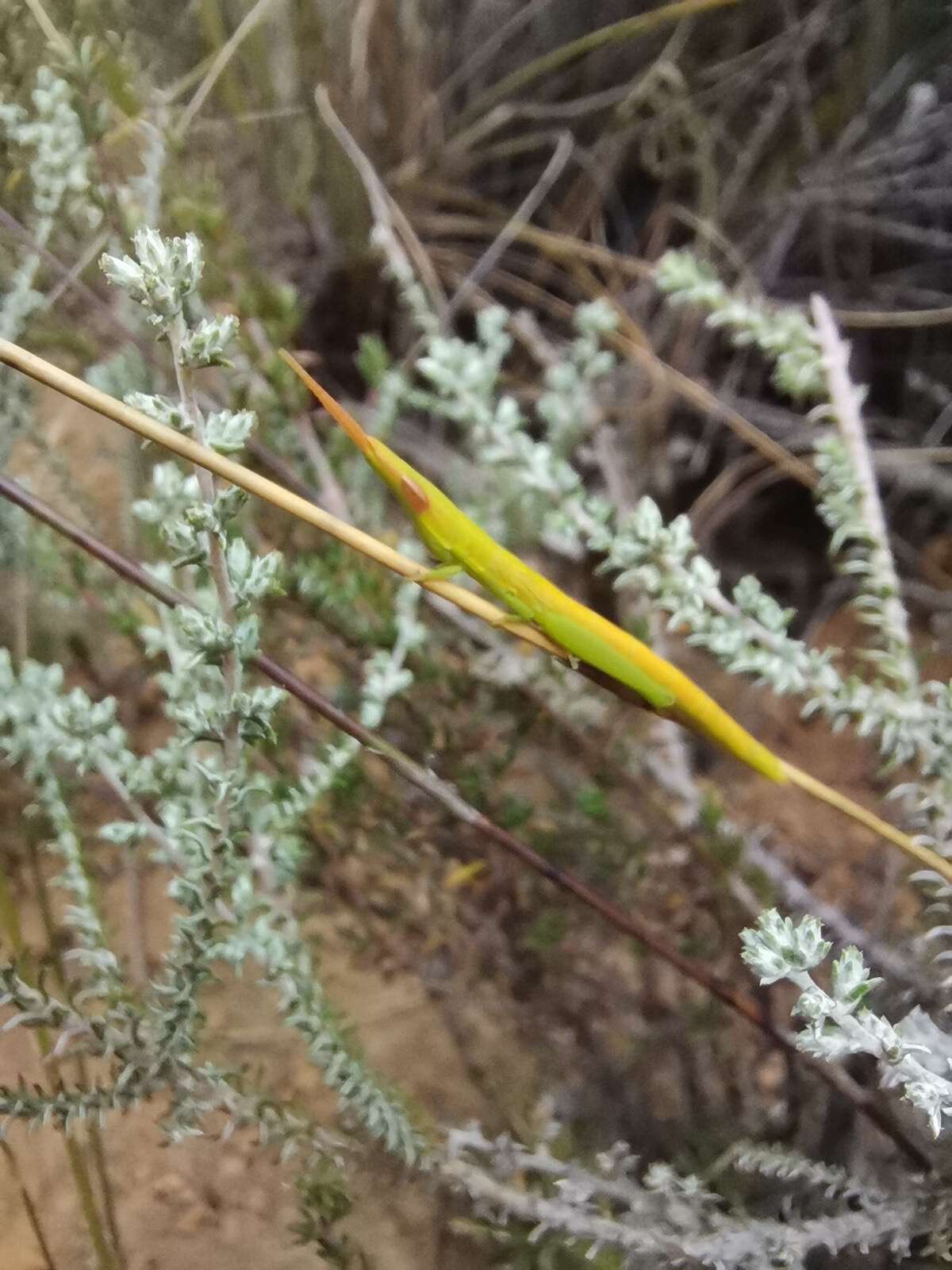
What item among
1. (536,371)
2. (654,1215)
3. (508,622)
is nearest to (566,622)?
(508,622)

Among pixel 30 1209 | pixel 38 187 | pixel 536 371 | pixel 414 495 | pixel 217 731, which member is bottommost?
pixel 30 1209

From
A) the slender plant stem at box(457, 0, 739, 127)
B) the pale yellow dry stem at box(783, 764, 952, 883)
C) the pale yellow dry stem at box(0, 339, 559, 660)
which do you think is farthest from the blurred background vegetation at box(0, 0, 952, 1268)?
the pale yellow dry stem at box(0, 339, 559, 660)

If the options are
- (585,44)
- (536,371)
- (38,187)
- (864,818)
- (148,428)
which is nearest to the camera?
(148,428)

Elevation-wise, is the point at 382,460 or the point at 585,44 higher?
the point at 585,44

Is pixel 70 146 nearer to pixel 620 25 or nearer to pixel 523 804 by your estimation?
pixel 523 804

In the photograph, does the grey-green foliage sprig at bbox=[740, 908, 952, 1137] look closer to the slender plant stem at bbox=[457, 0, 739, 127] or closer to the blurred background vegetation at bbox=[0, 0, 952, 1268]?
the blurred background vegetation at bbox=[0, 0, 952, 1268]

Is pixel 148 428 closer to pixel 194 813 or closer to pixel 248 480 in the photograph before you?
pixel 248 480
